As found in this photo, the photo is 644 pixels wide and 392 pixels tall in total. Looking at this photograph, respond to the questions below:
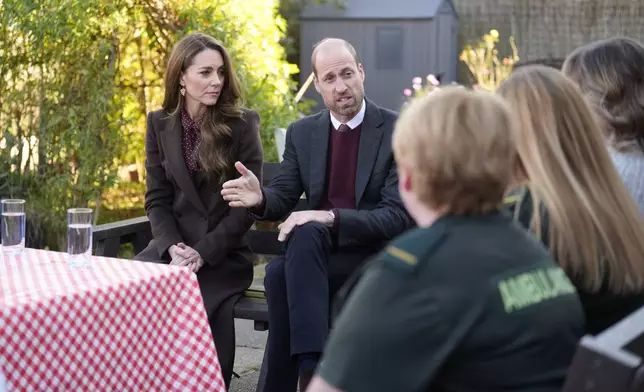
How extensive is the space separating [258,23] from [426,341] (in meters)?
5.39

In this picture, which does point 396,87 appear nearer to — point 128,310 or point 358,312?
point 128,310

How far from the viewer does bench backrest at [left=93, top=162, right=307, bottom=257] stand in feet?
13.0

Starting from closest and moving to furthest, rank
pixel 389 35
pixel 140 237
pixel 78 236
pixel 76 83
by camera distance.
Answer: pixel 78 236 < pixel 140 237 < pixel 76 83 < pixel 389 35

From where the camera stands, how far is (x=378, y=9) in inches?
597

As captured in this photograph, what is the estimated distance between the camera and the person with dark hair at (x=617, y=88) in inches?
103

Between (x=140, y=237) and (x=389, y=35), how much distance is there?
11528 mm

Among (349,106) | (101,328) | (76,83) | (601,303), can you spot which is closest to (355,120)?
(349,106)

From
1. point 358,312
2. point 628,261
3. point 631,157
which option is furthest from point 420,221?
point 631,157

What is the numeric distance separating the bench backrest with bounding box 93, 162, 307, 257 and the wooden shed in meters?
10.6

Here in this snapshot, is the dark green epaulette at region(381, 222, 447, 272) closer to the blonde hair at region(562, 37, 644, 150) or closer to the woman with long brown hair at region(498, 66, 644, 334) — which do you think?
the woman with long brown hair at region(498, 66, 644, 334)

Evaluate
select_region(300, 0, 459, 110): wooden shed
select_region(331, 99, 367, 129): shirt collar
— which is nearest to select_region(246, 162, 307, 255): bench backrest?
select_region(331, 99, 367, 129): shirt collar

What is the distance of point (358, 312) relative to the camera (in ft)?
4.80

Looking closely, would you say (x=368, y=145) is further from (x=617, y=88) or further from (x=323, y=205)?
(x=617, y=88)

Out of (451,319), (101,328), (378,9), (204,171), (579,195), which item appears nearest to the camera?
(451,319)
